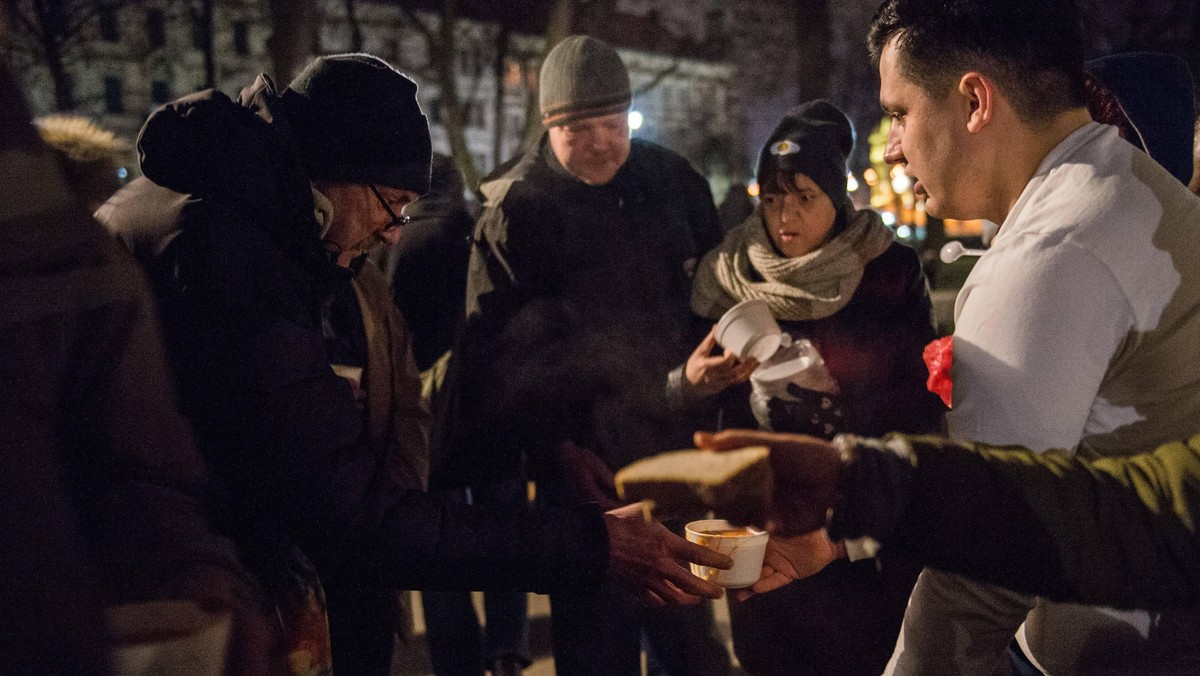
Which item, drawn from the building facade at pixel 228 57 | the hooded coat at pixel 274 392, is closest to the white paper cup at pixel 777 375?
the hooded coat at pixel 274 392

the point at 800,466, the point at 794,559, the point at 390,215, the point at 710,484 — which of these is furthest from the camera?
the point at 390,215

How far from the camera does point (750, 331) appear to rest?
3342 mm

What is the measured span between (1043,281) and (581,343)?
2.72 metres

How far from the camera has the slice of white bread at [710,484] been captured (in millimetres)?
1321

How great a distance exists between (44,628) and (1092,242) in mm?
1683

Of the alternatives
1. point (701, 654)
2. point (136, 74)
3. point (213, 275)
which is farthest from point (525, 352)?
point (136, 74)

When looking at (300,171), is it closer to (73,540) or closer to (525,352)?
(73,540)

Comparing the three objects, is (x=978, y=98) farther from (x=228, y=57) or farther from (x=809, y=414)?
(x=228, y=57)

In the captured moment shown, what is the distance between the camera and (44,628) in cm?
134

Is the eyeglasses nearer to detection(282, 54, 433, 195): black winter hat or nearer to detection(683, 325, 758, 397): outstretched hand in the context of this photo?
detection(282, 54, 433, 195): black winter hat

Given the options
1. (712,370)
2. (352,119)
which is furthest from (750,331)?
(352,119)

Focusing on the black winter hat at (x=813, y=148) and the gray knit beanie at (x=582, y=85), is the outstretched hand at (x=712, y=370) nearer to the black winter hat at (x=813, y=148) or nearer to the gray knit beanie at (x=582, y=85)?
the black winter hat at (x=813, y=148)

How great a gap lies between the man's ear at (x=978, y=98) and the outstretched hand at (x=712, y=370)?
1.53 meters

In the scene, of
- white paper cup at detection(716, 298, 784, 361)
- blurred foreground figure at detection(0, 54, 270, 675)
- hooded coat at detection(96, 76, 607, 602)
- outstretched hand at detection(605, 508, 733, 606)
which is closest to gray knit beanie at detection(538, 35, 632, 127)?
white paper cup at detection(716, 298, 784, 361)
